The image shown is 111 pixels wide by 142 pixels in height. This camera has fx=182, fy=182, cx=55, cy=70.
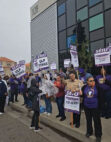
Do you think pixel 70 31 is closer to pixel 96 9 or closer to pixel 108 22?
pixel 96 9

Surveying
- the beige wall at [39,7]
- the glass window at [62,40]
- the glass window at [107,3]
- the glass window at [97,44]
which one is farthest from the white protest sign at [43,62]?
the beige wall at [39,7]

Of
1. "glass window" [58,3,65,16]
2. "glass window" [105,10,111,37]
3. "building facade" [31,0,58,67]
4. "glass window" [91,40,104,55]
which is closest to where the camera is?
"glass window" [105,10,111,37]

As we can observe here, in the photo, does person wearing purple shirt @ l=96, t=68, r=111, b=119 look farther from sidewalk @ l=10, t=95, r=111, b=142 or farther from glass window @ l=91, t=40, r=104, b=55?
glass window @ l=91, t=40, r=104, b=55

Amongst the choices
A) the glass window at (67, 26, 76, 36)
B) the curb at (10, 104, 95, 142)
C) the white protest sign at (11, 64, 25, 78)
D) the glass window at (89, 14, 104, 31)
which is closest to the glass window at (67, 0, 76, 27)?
the glass window at (67, 26, 76, 36)

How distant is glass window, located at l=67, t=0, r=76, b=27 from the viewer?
55.0ft

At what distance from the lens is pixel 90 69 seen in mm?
14141

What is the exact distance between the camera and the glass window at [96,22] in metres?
13.8

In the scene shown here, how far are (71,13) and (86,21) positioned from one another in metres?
2.51

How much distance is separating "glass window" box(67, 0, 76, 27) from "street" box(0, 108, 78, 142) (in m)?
11.9

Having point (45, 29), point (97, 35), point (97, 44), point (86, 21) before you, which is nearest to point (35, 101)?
point (97, 44)

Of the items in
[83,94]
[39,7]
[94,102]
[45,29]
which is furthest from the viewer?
[39,7]

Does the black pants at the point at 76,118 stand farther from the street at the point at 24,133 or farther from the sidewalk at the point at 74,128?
the street at the point at 24,133

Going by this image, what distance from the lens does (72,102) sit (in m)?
5.62

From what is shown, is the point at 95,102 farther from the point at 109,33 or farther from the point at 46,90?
the point at 109,33
